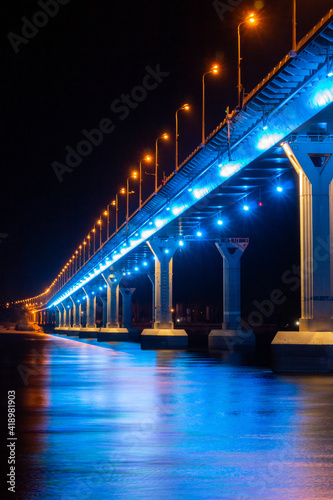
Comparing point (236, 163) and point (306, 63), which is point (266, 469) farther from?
point (236, 163)

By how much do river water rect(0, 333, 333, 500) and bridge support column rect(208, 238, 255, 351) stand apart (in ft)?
137

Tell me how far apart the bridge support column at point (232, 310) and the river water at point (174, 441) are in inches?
1647

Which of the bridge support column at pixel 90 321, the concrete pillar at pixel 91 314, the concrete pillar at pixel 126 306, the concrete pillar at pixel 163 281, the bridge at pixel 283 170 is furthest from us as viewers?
the concrete pillar at pixel 91 314

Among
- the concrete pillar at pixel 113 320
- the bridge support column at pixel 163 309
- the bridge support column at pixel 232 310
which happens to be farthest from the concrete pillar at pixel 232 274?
the concrete pillar at pixel 113 320

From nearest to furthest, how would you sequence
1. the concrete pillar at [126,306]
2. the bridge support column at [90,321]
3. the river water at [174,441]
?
the river water at [174,441], the concrete pillar at [126,306], the bridge support column at [90,321]

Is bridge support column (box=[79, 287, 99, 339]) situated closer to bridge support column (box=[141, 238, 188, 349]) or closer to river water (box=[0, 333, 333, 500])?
bridge support column (box=[141, 238, 188, 349])

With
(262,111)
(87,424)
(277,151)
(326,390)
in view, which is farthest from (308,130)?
(87,424)

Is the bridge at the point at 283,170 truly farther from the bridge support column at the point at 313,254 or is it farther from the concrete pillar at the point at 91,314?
the concrete pillar at the point at 91,314

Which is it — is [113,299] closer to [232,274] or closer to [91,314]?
[232,274]

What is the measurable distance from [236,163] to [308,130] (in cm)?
1123

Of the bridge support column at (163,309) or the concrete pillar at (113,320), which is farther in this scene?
the concrete pillar at (113,320)

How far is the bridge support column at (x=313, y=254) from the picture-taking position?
3019 cm

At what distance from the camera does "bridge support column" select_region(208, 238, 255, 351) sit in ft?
218

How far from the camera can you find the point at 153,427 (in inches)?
570
